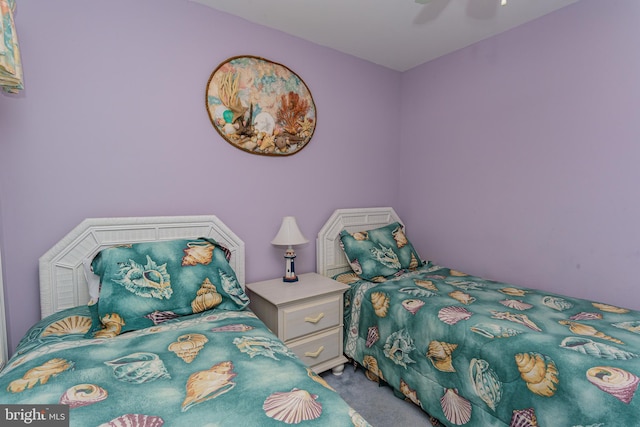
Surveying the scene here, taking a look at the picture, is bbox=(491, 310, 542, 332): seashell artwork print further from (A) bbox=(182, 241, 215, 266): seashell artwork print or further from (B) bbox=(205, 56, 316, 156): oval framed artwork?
(B) bbox=(205, 56, 316, 156): oval framed artwork

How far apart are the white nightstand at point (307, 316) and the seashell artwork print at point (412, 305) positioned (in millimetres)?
438

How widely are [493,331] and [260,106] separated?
2.02 meters

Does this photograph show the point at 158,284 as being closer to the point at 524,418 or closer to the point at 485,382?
the point at 485,382

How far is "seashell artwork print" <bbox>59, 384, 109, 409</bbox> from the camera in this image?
91cm

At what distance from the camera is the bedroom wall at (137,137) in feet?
5.25

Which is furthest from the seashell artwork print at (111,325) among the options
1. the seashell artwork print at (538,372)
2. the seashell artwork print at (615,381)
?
the seashell artwork print at (615,381)

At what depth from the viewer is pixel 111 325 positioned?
1386mm

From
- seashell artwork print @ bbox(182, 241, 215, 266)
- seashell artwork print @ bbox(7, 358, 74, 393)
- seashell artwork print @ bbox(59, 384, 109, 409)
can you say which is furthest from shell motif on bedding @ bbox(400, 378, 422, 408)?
seashell artwork print @ bbox(7, 358, 74, 393)

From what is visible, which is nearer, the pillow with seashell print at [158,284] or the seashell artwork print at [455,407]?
the pillow with seashell print at [158,284]

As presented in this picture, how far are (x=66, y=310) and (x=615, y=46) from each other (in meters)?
3.47

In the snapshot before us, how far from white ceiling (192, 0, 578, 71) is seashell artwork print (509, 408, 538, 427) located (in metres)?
2.08

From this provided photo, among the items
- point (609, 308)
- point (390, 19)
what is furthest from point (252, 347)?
point (390, 19)

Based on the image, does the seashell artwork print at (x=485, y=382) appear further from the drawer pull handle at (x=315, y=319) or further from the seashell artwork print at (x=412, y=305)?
the drawer pull handle at (x=315, y=319)

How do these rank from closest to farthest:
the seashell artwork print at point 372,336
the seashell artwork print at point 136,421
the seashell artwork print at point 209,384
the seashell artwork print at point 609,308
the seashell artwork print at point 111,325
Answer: the seashell artwork print at point 136,421 < the seashell artwork print at point 209,384 < the seashell artwork print at point 111,325 < the seashell artwork print at point 609,308 < the seashell artwork print at point 372,336
